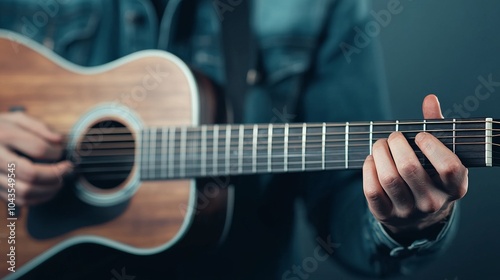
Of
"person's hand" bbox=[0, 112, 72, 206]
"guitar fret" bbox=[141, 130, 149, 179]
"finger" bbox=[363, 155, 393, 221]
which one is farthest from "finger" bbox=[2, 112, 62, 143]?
"finger" bbox=[363, 155, 393, 221]

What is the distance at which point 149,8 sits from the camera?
0.99 metres

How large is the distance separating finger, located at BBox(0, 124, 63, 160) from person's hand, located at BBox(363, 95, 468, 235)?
54 centimetres

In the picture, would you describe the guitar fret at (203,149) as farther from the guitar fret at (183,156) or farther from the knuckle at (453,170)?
the knuckle at (453,170)

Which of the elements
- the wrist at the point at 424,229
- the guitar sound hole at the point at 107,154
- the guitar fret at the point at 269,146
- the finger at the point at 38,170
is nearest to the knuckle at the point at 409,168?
the wrist at the point at 424,229

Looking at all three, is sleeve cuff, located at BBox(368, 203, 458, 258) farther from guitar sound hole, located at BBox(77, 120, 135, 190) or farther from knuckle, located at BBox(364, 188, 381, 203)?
guitar sound hole, located at BBox(77, 120, 135, 190)

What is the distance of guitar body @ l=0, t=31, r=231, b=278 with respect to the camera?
0.85m

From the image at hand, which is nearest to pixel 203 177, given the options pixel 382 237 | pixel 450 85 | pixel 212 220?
pixel 212 220

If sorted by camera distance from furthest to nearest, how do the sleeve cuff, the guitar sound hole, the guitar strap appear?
1. the guitar strap
2. the guitar sound hole
3. the sleeve cuff

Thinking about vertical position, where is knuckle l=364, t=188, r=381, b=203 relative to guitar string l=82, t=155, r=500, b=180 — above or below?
below

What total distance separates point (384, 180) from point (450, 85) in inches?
11.2

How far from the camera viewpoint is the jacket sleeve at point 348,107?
0.89 metres

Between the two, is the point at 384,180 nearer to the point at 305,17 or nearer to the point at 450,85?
the point at 450,85

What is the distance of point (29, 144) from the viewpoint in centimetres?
91

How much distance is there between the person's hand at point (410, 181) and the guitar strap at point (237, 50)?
1.16 ft
